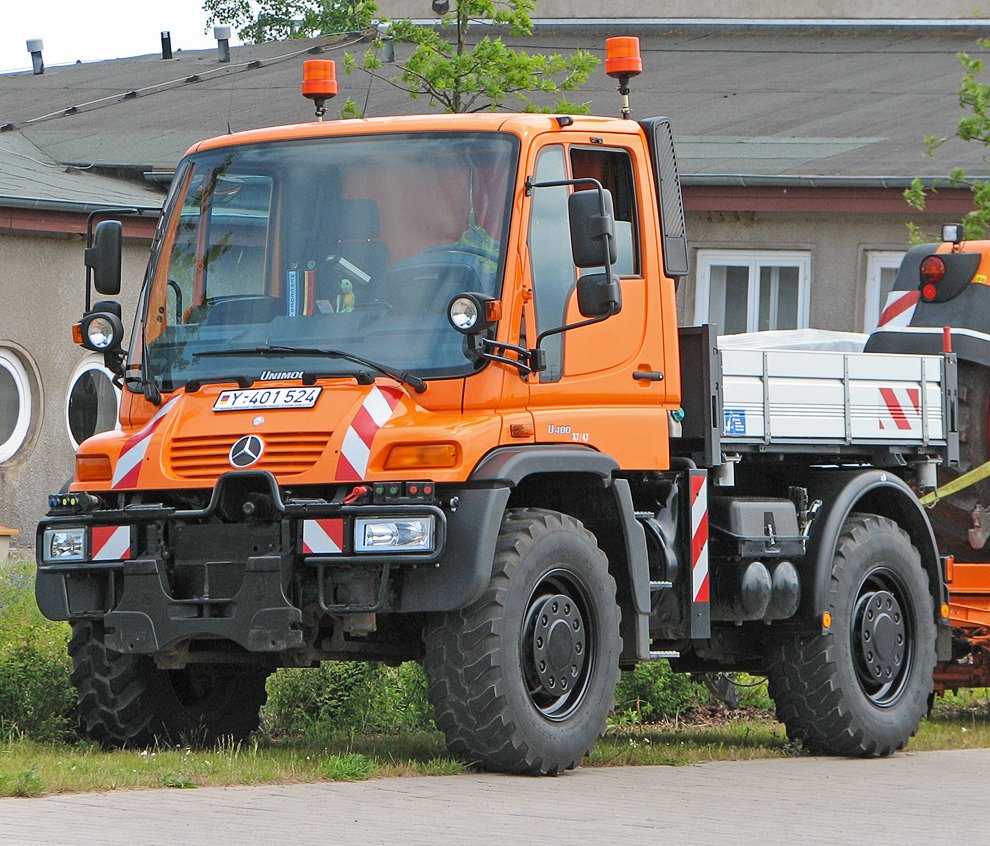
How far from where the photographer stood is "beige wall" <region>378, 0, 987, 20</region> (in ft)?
110

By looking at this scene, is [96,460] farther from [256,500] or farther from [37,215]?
[37,215]

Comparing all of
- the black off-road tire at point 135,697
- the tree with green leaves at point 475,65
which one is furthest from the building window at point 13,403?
the black off-road tire at point 135,697

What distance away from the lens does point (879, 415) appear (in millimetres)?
11547

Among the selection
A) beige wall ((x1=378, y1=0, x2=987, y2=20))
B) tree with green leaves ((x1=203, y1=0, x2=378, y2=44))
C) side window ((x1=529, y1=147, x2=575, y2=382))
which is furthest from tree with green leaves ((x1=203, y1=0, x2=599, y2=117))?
tree with green leaves ((x1=203, y1=0, x2=378, y2=44))

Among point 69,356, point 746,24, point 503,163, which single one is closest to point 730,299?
point 69,356

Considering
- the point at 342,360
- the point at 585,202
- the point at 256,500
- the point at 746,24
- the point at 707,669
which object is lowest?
the point at 707,669

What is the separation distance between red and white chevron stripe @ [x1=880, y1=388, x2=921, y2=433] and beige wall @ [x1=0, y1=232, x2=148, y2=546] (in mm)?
10843

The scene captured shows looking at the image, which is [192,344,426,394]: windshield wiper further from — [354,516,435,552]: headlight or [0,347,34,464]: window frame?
[0,347,34,464]: window frame

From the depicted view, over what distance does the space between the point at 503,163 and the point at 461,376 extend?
1041mm

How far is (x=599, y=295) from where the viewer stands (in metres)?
9.43

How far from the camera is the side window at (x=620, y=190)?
10.1 meters

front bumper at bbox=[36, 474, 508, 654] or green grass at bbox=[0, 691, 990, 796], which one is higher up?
front bumper at bbox=[36, 474, 508, 654]

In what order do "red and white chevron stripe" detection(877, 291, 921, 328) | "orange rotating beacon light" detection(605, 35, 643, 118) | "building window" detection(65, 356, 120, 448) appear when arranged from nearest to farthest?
"orange rotating beacon light" detection(605, 35, 643, 118) → "red and white chevron stripe" detection(877, 291, 921, 328) → "building window" detection(65, 356, 120, 448)

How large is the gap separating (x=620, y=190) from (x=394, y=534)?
2.32 metres
